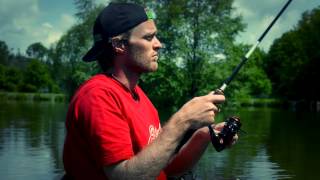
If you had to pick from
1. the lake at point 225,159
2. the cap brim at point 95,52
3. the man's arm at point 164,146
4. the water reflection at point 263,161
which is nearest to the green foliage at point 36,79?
the lake at point 225,159

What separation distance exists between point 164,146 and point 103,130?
0.98 feet

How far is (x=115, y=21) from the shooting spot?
334 centimetres

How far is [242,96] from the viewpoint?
2135 inches

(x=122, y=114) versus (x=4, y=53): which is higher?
(x=4, y=53)

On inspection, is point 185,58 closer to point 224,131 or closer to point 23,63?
point 224,131

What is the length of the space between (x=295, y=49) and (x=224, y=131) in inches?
3658

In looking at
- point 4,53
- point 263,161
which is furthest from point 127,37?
point 4,53

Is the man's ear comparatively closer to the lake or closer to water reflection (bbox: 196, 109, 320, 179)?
the lake

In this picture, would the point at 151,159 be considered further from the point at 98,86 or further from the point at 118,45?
the point at 118,45

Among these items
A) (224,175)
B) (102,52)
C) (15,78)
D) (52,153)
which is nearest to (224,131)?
(102,52)

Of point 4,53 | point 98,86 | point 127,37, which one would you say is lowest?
point 98,86

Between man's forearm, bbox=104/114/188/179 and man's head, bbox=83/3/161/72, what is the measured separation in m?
0.53

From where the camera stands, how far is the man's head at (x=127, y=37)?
3354mm

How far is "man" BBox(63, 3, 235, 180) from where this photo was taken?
2994 millimetres
